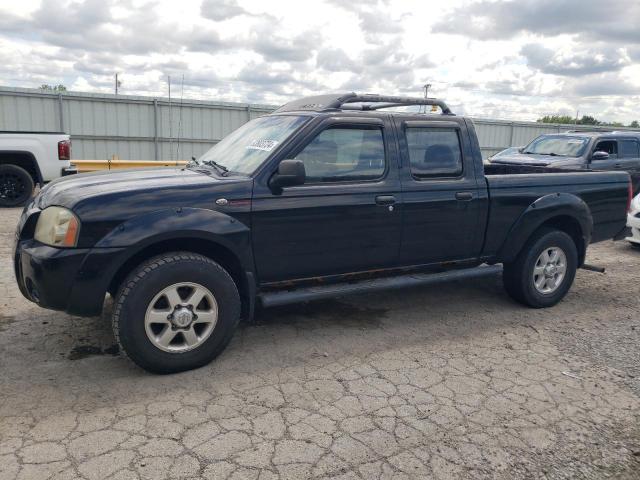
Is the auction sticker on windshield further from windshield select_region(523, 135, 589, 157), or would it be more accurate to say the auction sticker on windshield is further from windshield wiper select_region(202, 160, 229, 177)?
windshield select_region(523, 135, 589, 157)

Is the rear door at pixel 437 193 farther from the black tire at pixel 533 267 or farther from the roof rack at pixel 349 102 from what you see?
the black tire at pixel 533 267

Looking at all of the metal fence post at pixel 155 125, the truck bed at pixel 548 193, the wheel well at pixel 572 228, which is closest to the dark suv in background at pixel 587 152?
the truck bed at pixel 548 193

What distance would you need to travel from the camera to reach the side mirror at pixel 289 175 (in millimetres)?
3973

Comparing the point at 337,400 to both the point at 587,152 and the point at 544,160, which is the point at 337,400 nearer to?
the point at 544,160

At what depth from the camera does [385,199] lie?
181 inches

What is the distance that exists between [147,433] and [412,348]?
7.25 ft

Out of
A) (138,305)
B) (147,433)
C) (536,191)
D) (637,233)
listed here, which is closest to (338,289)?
(138,305)

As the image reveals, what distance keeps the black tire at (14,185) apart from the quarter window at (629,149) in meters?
12.6

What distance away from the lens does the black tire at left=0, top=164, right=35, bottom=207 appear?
10359 millimetres

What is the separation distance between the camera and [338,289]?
14.7 ft

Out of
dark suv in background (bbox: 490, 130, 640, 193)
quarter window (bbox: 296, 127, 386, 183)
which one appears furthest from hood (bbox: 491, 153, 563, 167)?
quarter window (bbox: 296, 127, 386, 183)

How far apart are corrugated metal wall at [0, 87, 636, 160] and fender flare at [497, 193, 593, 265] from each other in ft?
35.8

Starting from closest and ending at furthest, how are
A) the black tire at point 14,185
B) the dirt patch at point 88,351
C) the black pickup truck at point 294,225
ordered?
the black pickup truck at point 294,225 → the dirt patch at point 88,351 → the black tire at point 14,185

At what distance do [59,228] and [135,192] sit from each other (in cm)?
53
